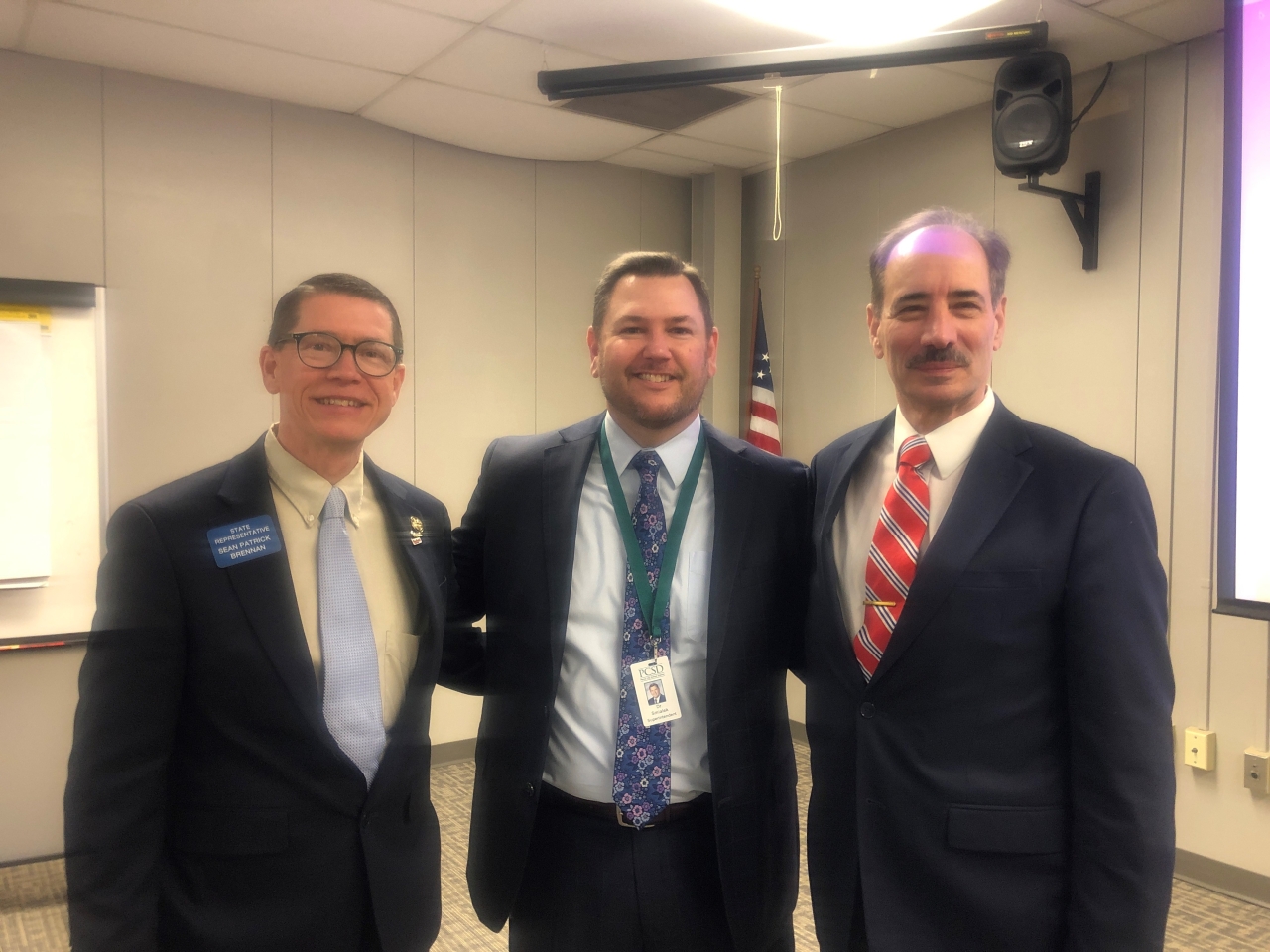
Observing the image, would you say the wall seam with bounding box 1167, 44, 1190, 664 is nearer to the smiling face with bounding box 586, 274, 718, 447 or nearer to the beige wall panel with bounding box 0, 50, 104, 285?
the smiling face with bounding box 586, 274, 718, 447

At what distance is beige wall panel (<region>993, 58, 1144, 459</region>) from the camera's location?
3.40 metres

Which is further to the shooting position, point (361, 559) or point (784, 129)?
point (784, 129)

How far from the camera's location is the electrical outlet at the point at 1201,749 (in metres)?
3.27

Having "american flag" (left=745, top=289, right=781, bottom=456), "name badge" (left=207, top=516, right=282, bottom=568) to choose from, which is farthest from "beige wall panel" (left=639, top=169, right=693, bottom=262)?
"name badge" (left=207, top=516, right=282, bottom=568)

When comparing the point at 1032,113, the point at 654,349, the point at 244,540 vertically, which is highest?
the point at 1032,113

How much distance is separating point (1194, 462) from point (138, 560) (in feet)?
11.6

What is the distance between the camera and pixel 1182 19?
3049 millimetres

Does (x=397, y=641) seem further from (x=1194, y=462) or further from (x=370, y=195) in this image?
(x=1194, y=462)

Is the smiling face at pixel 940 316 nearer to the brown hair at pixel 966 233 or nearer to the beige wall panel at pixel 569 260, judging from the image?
the brown hair at pixel 966 233

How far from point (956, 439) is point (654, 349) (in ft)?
2.02

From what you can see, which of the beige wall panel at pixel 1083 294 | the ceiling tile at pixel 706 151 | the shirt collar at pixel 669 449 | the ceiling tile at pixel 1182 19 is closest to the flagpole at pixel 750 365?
the ceiling tile at pixel 706 151

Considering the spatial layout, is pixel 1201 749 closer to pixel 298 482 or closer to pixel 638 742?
pixel 638 742

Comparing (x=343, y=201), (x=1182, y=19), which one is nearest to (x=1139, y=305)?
(x=1182, y=19)

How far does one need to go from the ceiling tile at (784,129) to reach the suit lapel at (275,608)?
10.7 feet
